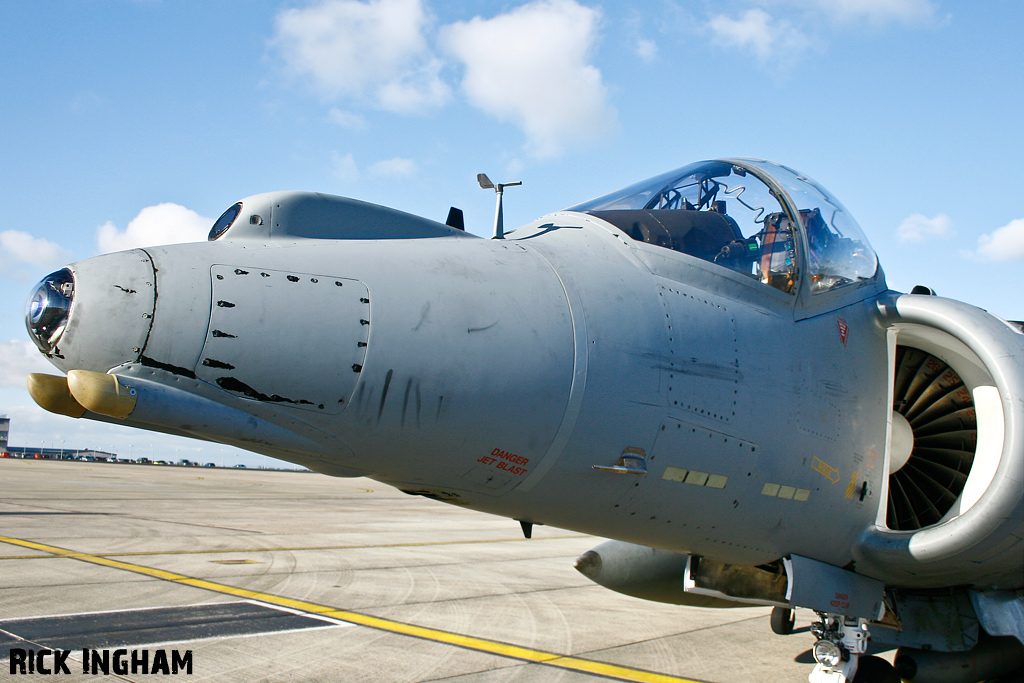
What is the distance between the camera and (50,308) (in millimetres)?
2361

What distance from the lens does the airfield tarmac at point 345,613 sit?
5.96 meters

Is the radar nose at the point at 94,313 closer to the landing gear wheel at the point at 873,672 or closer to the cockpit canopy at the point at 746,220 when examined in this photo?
the cockpit canopy at the point at 746,220

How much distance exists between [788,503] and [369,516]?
59.8ft

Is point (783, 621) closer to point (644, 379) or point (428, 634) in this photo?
point (428, 634)

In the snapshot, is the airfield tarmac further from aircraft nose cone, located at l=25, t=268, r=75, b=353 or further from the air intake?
aircraft nose cone, located at l=25, t=268, r=75, b=353

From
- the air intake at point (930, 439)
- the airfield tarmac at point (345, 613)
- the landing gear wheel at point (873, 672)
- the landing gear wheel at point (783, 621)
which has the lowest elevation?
the airfield tarmac at point (345, 613)

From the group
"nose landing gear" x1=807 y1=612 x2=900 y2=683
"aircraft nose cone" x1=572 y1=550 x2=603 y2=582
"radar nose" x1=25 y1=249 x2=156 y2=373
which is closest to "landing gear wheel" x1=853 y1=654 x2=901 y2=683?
"nose landing gear" x1=807 y1=612 x2=900 y2=683

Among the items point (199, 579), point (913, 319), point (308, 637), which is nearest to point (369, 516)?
point (199, 579)

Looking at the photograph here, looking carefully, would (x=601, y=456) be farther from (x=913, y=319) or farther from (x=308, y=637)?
(x=308, y=637)

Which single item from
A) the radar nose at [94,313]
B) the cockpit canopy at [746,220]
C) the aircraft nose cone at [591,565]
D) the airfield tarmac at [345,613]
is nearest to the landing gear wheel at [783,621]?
the airfield tarmac at [345,613]

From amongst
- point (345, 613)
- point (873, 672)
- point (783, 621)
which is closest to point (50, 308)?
point (873, 672)

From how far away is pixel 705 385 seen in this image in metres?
3.46

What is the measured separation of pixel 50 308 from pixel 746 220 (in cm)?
341

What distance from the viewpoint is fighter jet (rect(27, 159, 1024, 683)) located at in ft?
7.87
